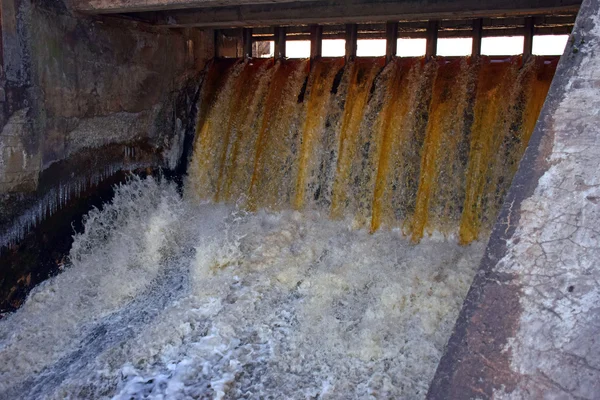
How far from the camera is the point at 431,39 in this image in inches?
204

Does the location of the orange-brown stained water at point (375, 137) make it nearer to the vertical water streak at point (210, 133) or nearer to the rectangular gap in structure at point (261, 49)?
the vertical water streak at point (210, 133)

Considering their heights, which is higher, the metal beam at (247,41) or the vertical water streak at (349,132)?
the metal beam at (247,41)

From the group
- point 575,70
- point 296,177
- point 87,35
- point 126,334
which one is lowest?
point 126,334

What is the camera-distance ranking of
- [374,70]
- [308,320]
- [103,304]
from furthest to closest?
[374,70]
[103,304]
[308,320]

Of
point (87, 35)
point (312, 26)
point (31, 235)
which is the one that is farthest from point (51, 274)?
point (312, 26)

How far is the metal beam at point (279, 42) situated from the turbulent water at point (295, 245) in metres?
0.15

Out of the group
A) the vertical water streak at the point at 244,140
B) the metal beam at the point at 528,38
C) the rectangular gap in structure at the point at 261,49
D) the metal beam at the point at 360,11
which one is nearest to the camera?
the metal beam at the point at 360,11

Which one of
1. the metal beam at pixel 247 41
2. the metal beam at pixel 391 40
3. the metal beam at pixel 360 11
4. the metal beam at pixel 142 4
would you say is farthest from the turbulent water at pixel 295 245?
the metal beam at pixel 142 4

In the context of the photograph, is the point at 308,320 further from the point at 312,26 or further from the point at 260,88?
the point at 312,26

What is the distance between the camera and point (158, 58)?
18.8 feet

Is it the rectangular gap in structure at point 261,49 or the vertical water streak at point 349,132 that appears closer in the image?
the vertical water streak at point 349,132

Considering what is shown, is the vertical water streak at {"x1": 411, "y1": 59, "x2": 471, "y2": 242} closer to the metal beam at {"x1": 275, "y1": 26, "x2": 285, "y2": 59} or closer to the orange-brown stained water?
the orange-brown stained water

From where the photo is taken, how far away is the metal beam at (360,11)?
4.01m

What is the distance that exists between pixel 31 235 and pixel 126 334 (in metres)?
1.44
